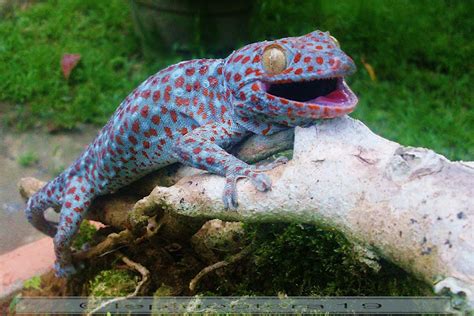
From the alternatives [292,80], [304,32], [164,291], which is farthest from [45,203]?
[304,32]

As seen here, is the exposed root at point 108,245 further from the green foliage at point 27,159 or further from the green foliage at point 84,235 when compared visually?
the green foliage at point 27,159

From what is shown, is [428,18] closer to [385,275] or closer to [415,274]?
[385,275]

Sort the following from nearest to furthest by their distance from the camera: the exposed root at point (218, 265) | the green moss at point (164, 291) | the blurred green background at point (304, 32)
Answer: the exposed root at point (218, 265) → the green moss at point (164, 291) → the blurred green background at point (304, 32)

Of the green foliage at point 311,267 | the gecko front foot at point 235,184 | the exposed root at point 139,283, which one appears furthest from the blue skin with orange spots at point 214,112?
the green foliage at point 311,267

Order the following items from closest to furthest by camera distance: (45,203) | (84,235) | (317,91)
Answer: (317,91) < (45,203) < (84,235)

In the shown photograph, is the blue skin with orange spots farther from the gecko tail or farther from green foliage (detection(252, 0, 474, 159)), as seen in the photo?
green foliage (detection(252, 0, 474, 159))

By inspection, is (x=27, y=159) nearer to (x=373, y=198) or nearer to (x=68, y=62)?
(x=68, y=62)

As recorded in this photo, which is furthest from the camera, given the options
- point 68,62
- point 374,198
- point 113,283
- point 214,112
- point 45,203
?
point 68,62
